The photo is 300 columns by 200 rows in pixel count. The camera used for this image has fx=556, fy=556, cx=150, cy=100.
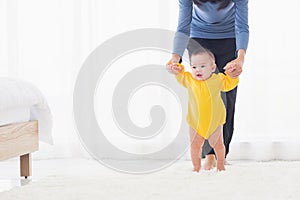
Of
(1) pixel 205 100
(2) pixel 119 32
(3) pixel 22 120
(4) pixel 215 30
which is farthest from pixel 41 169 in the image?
→ (4) pixel 215 30

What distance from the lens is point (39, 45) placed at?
119 inches

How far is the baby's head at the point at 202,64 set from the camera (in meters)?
2.18

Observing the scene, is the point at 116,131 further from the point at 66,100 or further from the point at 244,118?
the point at 244,118

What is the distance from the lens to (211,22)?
2334 millimetres

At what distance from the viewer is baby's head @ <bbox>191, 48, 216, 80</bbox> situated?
218 cm

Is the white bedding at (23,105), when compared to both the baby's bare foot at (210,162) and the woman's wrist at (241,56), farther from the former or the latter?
the woman's wrist at (241,56)

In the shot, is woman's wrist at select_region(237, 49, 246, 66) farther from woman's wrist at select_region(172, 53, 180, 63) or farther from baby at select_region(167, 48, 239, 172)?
woman's wrist at select_region(172, 53, 180, 63)

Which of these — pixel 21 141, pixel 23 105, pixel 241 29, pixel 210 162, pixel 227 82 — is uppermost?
pixel 241 29

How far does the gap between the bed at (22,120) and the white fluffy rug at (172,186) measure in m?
0.20

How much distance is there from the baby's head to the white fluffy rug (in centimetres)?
38

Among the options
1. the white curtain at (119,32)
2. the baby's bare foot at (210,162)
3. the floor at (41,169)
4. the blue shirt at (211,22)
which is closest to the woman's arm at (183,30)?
the blue shirt at (211,22)

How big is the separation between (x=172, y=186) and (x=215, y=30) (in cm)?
79

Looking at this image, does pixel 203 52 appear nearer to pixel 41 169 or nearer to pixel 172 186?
pixel 172 186

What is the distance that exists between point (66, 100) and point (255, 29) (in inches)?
42.2
